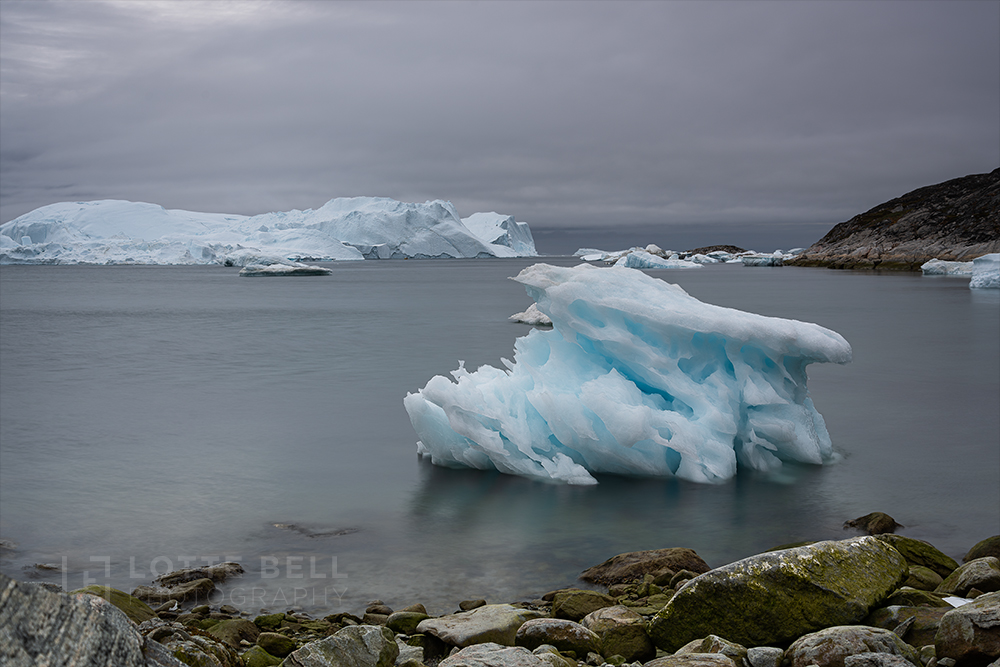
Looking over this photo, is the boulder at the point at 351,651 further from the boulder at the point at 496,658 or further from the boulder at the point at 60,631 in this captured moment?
the boulder at the point at 60,631

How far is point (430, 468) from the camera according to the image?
24.9 ft

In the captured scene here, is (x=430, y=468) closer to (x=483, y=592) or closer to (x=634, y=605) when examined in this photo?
(x=483, y=592)

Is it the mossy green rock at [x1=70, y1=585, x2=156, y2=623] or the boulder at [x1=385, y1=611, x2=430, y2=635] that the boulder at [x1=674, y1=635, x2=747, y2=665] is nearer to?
the boulder at [x1=385, y1=611, x2=430, y2=635]

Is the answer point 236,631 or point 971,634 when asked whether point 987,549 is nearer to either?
point 971,634

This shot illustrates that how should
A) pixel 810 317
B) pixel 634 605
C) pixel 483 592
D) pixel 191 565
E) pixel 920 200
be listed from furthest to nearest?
pixel 920 200 → pixel 810 317 → pixel 191 565 → pixel 483 592 → pixel 634 605

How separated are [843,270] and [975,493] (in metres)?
67.8

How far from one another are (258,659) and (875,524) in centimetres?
458

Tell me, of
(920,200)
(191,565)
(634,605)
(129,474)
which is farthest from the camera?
(920,200)

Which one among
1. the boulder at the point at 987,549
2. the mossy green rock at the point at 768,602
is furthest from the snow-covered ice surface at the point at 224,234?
the mossy green rock at the point at 768,602

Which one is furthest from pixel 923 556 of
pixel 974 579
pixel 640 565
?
pixel 640 565

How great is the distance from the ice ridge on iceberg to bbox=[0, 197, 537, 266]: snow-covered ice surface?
7629cm

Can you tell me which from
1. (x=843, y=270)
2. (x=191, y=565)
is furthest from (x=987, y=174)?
(x=191, y=565)

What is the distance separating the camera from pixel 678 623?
368 centimetres

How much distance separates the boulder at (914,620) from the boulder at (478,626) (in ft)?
5.56
